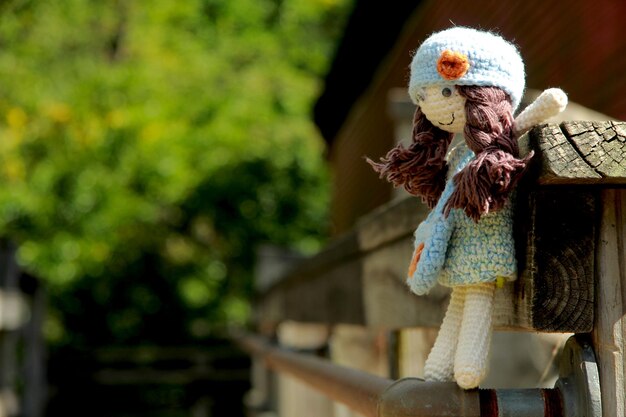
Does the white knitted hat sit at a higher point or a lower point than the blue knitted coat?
higher

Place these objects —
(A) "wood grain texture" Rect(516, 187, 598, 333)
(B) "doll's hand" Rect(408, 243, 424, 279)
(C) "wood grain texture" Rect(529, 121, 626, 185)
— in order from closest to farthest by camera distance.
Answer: (C) "wood grain texture" Rect(529, 121, 626, 185), (A) "wood grain texture" Rect(516, 187, 598, 333), (B) "doll's hand" Rect(408, 243, 424, 279)

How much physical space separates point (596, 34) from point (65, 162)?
30.4 ft

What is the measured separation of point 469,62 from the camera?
4.83 feet

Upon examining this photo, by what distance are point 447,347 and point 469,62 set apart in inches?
16.1

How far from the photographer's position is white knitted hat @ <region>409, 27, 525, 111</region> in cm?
147

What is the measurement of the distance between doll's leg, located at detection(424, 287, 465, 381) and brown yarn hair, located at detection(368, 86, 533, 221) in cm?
16

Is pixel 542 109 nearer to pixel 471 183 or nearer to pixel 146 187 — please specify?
pixel 471 183

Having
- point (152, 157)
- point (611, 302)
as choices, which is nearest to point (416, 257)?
point (611, 302)

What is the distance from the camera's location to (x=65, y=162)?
440 inches


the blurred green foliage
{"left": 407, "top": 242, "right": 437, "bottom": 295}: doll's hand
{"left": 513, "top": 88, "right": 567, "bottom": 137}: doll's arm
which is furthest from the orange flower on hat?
the blurred green foliage

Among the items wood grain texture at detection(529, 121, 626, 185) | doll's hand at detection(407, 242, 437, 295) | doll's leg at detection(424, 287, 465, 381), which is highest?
wood grain texture at detection(529, 121, 626, 185)

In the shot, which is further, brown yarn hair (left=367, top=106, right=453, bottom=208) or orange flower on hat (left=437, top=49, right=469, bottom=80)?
brown yarn hair (left=367, top=106, right=453, bottom=208)

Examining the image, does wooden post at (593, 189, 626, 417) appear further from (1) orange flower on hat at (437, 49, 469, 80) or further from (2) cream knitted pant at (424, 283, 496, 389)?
(1) orange flower on hat at (437, 49, 469, 80)

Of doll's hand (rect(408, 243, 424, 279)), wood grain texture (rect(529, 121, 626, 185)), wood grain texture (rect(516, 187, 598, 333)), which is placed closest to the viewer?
wood grain texture (rect(529, 121, 626, 185))
